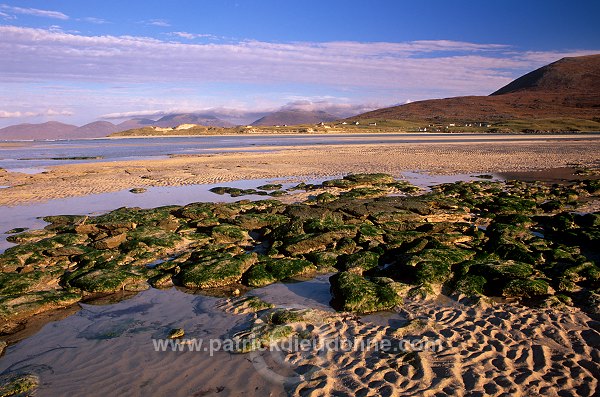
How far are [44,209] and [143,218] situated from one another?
614 centimetres

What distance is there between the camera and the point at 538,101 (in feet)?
460

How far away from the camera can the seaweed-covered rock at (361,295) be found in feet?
24.4

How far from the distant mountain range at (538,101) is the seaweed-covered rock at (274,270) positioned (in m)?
115

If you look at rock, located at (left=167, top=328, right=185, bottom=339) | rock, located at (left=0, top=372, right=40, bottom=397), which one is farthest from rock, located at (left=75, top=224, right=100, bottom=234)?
rock, located at (left=0, top=372, right=40, bottom=397)

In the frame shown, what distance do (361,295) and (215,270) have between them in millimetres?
3361

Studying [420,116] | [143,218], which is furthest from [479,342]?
[420,116]

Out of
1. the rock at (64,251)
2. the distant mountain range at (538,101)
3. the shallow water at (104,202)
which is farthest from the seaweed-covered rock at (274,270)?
the distant mountain range at (538,101)

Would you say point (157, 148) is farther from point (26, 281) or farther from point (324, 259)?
point (324, 259)

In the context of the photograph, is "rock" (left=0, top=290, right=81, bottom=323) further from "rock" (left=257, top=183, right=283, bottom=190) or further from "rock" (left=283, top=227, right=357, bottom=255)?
"rock" (left=257, top=183, right=283, bottom=190)

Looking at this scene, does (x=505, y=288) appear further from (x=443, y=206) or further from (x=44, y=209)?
(x=44, y=209)

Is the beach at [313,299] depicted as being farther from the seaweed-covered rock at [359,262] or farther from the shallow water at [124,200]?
the shallow water at [124,200]

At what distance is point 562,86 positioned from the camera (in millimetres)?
159125

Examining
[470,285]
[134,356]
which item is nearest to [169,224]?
[134,356]

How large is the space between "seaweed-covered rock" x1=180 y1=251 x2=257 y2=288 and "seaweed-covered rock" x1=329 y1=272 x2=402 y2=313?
2.30 m
